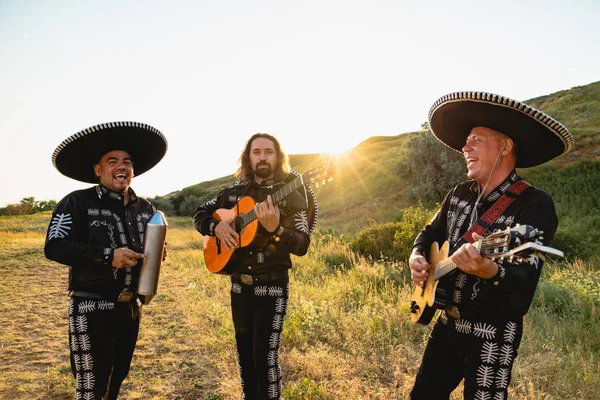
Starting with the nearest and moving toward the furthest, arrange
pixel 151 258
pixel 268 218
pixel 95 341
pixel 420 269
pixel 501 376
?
1. pixel 501 376
2. pixel 420 269
3. pixel 95 341
4. pixel 151 258
5. pixel 268 218

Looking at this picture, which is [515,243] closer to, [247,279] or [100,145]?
[247,279]

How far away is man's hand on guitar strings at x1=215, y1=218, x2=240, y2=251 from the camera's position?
3673mm

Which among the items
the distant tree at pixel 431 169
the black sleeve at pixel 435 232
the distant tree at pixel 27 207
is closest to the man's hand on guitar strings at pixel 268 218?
the black sleeve at pixel 435 232

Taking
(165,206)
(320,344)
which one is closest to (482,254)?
(320,344)

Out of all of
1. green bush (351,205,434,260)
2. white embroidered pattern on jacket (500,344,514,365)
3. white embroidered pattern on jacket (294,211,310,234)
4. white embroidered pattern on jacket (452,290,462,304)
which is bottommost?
green bush (351,205,434,260)

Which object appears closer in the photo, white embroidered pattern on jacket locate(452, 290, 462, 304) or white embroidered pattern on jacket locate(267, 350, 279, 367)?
white embroidered pattern on jacket locate(452, 290, 462, 304)

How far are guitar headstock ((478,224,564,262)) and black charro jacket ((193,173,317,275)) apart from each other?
5.64 feet

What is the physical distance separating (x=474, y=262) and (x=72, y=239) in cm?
295

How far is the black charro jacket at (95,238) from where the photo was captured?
3.00 m

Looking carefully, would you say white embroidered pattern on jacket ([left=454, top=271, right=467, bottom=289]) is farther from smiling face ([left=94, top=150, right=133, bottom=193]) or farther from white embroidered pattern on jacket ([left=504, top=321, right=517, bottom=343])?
smiling face ([left=94, top=150, right=133, bottom=193])

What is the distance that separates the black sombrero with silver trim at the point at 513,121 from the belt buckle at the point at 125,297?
2.95m

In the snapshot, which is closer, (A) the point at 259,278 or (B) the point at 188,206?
(A) the point at 259,278

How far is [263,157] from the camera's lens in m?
3.78

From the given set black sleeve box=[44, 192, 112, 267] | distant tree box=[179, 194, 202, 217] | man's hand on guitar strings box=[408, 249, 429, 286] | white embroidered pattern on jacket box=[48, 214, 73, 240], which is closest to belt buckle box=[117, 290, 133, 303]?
black sleeve box=[44, 192, 112, 267]
